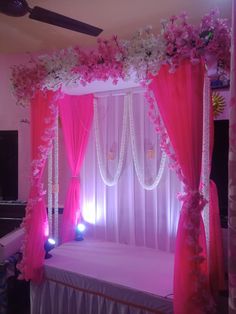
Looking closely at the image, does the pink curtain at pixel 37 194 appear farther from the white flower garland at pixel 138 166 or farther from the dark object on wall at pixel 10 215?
the dark object on wall at pixel 10 215

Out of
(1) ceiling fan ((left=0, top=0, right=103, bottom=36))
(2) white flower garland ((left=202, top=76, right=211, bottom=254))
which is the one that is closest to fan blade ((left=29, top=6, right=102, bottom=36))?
(1) ceiling fan ((left=0, top=0, right=103, bottom=36))

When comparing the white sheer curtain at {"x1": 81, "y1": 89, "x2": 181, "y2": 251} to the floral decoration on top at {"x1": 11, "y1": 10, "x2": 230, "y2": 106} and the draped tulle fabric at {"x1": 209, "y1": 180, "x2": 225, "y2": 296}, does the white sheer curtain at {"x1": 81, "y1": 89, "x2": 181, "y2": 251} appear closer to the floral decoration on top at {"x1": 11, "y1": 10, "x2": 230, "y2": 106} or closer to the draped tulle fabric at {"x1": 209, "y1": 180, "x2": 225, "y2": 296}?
the draped tulle fabric at {"x1": 209, "y1": 180, "x2": 225, "y2": 296}

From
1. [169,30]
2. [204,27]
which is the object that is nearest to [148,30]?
[169,30]

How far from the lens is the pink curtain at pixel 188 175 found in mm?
2008

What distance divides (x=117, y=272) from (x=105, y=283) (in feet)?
0.68

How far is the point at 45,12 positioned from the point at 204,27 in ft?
3.79

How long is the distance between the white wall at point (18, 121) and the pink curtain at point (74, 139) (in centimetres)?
72

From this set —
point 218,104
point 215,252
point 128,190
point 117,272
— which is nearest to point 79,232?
point 128,190

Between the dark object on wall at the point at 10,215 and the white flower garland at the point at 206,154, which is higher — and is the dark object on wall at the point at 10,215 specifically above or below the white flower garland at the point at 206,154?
below

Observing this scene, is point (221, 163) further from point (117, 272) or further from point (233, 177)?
point (233, 177)

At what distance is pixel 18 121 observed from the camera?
3.96 m

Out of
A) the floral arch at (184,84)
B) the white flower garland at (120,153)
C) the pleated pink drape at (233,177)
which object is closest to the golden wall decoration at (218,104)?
the floral arch at (184,84)

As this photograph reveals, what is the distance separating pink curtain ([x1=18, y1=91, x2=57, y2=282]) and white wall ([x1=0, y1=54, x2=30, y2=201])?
3.69ft

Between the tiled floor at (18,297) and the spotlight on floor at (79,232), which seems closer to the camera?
the tiled floor at (18,297)
